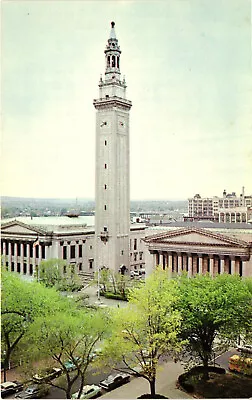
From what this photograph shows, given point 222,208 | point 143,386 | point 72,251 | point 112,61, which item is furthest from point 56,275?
point 112,61

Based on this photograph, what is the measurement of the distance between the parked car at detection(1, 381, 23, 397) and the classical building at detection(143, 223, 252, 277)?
1451 millimetres

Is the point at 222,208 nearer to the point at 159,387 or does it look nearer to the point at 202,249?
the point at 202,249

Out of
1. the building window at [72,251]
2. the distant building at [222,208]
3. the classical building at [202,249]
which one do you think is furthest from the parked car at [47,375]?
the distant building at [222,208]

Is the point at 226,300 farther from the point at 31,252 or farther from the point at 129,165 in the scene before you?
the point at 31,252

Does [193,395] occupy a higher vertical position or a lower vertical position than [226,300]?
lower

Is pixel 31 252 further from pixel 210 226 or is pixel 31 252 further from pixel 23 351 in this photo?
pixel 210 226

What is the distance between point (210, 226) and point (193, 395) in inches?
56.6

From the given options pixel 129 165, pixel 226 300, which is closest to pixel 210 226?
pixel 226 300

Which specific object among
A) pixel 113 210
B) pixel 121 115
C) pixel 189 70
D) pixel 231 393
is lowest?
pixel 231 393

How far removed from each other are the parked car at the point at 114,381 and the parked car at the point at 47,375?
0.38m

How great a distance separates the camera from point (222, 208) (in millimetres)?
4414

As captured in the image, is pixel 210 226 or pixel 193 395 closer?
pixel 193 395

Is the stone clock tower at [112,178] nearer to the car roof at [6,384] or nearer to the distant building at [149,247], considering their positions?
the distant building at [149,247]

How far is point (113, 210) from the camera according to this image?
4.66 metres
